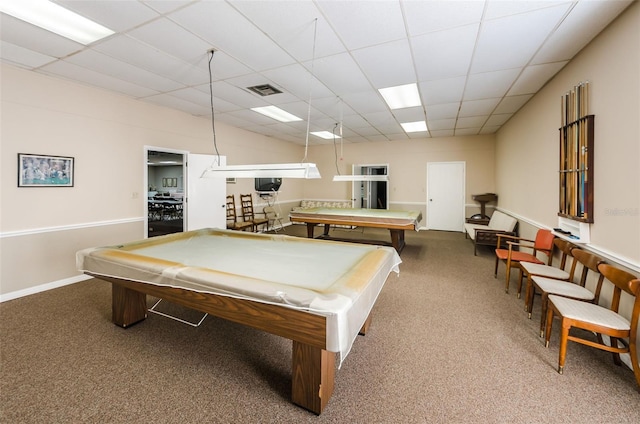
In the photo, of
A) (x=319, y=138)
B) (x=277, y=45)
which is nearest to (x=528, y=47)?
(x=277, y=45)

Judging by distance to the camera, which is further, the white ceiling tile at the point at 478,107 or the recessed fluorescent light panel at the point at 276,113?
the recessed fluorescent light panel at the point at 276,113

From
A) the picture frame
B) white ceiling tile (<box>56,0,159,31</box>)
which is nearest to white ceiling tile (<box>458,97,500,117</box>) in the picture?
white ceiling tile (<box>56,0,159,31</box>)

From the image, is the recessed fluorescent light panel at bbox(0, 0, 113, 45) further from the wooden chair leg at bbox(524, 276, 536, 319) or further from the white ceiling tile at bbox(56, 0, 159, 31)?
the wooden chair leg at bbox(524, 276, 536, 319)

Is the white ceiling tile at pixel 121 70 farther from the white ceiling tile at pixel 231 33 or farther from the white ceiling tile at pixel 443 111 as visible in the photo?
the white ceiling tile at pixel 443 111

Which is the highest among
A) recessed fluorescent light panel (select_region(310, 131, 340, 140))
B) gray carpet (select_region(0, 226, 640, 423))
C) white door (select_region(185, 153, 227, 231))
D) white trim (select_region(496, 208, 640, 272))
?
recessed fluorescent light panel (select_region(310, 131, 340, 140))

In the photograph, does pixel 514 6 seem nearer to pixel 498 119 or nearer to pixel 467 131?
pixel 498 119

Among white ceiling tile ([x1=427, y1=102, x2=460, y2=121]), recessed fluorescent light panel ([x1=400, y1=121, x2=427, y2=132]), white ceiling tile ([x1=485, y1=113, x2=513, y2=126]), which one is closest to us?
white ceiling tile ([x1=427, y1=102, x2=460, y2=121])

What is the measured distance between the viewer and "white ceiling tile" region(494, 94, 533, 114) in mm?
4167

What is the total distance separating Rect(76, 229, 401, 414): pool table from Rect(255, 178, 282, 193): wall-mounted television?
181 inches

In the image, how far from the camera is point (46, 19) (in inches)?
91.7

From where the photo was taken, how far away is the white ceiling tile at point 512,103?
4.17m

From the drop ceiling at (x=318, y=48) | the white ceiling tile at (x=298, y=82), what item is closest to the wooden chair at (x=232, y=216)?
the drop ceiling at (x=318, y=48)

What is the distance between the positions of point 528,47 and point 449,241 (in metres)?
4.39

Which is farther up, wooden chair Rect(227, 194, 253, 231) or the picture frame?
the picture frame
